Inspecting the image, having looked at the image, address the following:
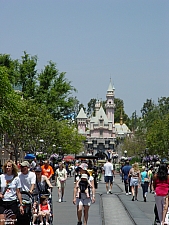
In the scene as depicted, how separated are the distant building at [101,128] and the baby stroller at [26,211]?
17219cm

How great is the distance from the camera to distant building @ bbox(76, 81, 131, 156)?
188625 millimetres

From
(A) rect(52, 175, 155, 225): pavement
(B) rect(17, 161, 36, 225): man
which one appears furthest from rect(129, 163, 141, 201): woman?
(B) rect(17, 161, 36, 225): man

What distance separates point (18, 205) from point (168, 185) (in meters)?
3.97

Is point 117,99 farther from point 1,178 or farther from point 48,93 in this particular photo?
point 1,178

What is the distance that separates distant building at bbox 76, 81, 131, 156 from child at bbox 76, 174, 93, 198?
17063 cm

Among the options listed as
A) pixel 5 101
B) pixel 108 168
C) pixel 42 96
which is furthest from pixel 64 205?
pixel 42 96

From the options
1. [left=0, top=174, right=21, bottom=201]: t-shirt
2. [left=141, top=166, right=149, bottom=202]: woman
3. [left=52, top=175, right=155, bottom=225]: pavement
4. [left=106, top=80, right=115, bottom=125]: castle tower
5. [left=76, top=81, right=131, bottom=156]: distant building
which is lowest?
[left=52, top=175, right=155, bottom=225]: pavement

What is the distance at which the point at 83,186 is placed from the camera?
1570 cm

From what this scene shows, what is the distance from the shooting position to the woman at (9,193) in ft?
41.6

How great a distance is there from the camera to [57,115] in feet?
231

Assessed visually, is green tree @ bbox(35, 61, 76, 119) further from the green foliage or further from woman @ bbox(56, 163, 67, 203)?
woman @ bbox(56, 163, 67, 203)

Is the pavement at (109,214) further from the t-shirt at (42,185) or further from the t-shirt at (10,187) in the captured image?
the t-shirt at (10,187)

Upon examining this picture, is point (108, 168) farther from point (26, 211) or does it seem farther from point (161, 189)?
point (26, 211)

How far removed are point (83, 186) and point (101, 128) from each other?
174408 mm
